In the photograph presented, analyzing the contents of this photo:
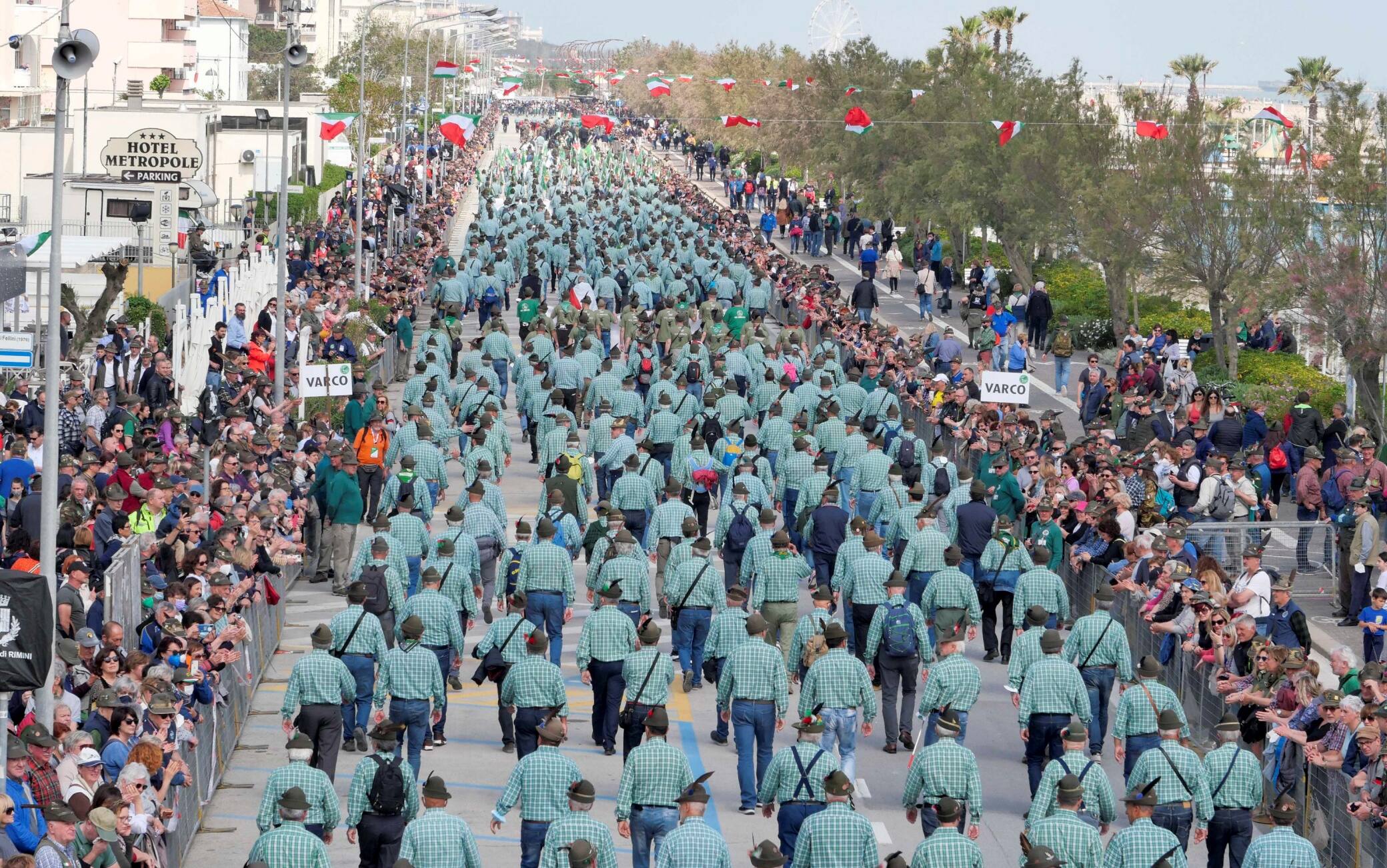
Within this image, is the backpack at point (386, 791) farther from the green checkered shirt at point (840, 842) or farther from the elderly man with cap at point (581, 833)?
the green checkered shirt at point (840, 842)

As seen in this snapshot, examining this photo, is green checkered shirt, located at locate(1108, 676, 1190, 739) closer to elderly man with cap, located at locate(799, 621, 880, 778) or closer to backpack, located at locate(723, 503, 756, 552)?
elderly man with cap, located at locate(799, 621, 880, 778)

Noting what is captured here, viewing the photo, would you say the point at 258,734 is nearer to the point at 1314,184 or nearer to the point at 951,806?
the point at 951,806

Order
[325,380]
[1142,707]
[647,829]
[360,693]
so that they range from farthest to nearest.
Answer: [325,380]
[360,693]
[1142,707]
[647,829]

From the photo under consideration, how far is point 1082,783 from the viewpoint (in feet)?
42.3

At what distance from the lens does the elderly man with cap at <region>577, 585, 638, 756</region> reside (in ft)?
53.9

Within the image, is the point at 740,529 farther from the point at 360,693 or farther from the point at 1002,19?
the point at 1002,19

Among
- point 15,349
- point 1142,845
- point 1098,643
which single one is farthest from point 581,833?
point 15,349

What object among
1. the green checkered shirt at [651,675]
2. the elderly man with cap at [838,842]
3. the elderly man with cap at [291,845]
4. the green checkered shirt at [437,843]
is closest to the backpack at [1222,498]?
the green checkered shirt at [651,675]

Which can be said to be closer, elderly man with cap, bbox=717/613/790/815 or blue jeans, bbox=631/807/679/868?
blue jeans, bbox=631/807/679/868

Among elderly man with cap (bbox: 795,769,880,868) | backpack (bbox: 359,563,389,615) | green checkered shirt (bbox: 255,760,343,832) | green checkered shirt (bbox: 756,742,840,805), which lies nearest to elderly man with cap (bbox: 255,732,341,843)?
green checkered shirt (bbox: 255,760,343,832)

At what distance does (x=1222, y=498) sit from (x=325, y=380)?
34.5 feet

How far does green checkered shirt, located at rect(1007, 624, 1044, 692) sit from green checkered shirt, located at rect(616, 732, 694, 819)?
371cm

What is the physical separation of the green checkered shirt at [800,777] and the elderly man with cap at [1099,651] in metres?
3.72

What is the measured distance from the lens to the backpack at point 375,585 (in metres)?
17.8
